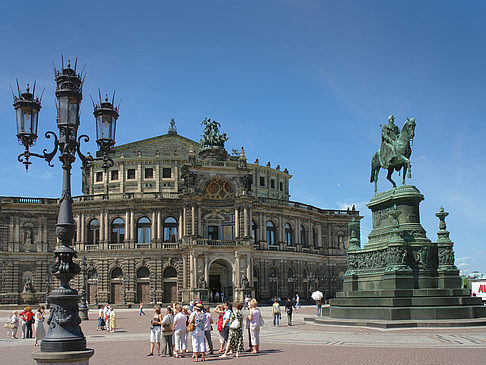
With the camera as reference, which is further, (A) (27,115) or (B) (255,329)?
(B) (255,329)

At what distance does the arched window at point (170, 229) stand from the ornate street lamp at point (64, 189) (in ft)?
180

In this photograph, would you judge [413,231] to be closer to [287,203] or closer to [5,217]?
[287,203]

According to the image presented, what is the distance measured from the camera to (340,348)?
19188 mm

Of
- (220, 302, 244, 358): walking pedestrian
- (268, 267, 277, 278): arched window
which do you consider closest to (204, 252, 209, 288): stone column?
(268, 267, 277, 278): arched window

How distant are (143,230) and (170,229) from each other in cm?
333

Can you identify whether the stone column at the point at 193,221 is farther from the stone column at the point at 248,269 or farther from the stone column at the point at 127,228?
the stone column at the point at 127,228

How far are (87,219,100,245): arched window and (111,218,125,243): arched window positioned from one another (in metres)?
1.94

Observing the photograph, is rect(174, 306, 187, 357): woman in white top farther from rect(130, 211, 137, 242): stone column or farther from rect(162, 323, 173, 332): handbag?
rect(130, 211, 137, 242): stone column

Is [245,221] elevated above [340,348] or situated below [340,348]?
above

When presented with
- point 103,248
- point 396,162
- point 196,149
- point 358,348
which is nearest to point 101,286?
point 103,248

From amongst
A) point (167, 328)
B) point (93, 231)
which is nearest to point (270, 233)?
point (93, 231)

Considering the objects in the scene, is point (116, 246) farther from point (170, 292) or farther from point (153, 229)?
point (170, 292)

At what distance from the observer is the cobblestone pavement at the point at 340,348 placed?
55.0 feet

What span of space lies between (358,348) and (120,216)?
55.0 m
